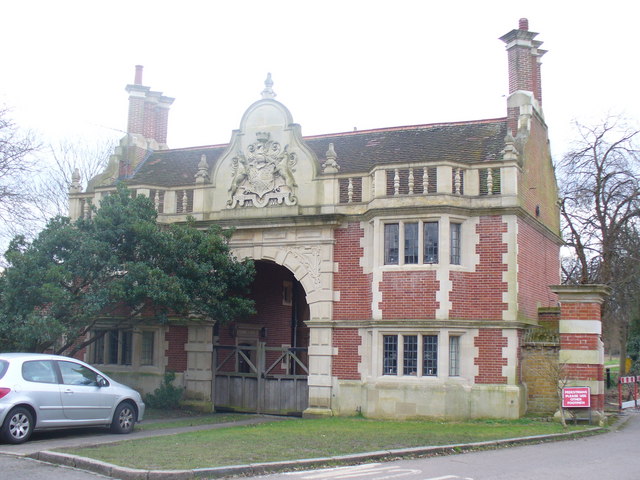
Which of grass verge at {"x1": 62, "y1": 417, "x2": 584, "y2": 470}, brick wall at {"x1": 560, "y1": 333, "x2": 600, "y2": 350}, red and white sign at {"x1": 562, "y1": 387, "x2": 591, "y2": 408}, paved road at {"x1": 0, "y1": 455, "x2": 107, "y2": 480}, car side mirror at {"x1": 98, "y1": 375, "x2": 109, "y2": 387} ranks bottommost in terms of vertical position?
paved road at {"x1": 0, "y1": 455, "x2": 107, "y2": 480}

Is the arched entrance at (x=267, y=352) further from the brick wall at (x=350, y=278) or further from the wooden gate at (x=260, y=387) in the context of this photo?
the brick wall at (x=350, y=278)

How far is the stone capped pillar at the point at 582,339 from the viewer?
18.8 metres

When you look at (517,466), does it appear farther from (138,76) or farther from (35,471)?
(138,76)

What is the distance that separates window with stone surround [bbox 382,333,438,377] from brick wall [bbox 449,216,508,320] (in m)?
0.99

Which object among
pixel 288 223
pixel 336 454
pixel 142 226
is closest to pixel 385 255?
pixel 288 223

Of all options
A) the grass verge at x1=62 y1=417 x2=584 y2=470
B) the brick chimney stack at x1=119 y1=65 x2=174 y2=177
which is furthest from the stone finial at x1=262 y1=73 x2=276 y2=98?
the grass verge at x1=62 y1=417 x2=584 y2=470

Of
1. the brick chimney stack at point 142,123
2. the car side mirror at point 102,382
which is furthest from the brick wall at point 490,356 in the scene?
the brick chimney stack at point 142,123

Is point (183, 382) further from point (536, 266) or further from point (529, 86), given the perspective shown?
point (529, 86)

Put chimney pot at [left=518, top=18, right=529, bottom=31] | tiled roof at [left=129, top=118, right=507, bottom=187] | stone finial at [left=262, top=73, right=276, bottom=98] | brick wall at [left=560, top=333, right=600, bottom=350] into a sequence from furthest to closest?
stone finial at [left=262, top=73, right=276, bottom=98] < chimney pot at [left=518, top=18, right=529, bottom=31] < tiled roof at [left=129, top=118, right=507, bottom=187] < brick wall at [left=560, top=333, right=600, bottom=350]

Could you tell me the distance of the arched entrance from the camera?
22.0 meters

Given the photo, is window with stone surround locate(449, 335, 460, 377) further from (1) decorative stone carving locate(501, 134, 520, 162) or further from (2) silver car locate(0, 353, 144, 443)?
(2) silver car locate(0, 353, 144, 443)

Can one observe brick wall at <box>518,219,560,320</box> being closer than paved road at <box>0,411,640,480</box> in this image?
No

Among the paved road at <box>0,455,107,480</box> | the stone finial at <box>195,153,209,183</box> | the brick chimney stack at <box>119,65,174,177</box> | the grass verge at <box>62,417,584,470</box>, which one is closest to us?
the paved road at <box>0,455,107,480</box>

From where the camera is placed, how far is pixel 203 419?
20.0m
